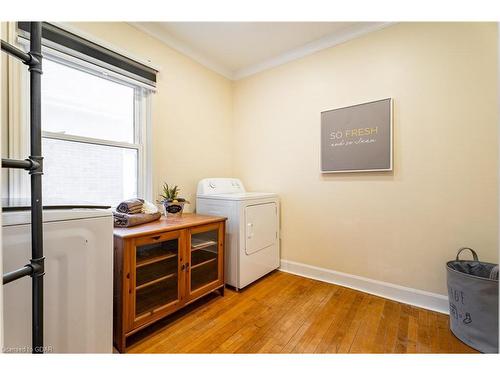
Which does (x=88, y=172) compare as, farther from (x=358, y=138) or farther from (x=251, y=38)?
(x=358, y=138)

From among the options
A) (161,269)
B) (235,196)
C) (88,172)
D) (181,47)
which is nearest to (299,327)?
(161,269)

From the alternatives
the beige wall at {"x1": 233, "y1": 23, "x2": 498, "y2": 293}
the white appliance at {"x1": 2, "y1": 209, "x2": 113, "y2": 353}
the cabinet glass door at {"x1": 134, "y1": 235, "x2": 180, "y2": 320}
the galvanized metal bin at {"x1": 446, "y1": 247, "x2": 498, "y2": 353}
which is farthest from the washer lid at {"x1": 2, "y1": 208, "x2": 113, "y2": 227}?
the galvanized metal bin at {"x1": 446, "y1": 247, "x2": 498, "y2": 353}

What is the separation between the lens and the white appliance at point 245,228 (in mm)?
2184

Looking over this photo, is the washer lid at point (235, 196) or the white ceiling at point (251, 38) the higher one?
the white ceiling at point (251, 38)

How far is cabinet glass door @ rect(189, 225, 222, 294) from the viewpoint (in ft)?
6.26

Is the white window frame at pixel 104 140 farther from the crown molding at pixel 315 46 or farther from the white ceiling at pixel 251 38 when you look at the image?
the crown molding at pixel 315 46

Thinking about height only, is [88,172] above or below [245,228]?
above

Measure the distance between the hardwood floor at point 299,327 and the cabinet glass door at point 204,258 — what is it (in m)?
0.20

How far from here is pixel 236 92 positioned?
309 centimetres

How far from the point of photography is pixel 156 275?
5.36 ft

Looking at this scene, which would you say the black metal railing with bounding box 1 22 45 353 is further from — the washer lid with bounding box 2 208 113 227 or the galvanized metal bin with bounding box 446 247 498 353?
the galvanized metal bin with bounding box 446 247 498 353

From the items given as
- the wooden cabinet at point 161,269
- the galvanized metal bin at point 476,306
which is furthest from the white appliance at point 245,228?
the galvanized metal bin at point 476,306

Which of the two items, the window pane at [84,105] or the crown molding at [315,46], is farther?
the crown molding at [315,46]

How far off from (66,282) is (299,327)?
149 centimetres
